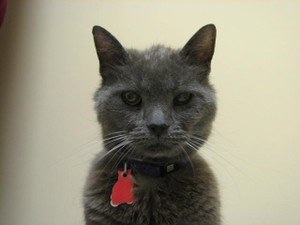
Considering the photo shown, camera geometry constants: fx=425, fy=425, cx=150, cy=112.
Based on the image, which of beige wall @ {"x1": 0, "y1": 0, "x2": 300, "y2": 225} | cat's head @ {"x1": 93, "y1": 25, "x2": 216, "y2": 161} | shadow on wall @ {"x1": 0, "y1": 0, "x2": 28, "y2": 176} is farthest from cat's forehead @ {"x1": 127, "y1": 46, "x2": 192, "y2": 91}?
shadow on wall @ {"x1": 0, "y1": 0, "x2": 28, "y2": 176}

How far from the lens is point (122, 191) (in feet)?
3.66

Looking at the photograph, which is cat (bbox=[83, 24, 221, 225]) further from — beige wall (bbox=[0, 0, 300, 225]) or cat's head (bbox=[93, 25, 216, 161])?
beige wall (bbox=[0, 0, 300, 225])

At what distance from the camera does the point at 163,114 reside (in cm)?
103

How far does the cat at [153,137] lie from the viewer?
1.07 meters

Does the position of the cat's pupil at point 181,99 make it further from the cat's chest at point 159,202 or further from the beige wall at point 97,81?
the beige wall at point 97,81

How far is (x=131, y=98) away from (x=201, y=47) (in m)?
0.24

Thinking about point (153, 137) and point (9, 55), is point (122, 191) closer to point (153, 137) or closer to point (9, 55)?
point (153, 137)

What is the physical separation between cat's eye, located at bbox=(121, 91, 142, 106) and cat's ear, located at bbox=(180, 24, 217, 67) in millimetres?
180

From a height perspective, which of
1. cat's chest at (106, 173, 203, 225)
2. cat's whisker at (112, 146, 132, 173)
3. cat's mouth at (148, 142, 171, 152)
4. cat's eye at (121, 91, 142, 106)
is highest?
cat's eye at (121, 91, 142, 106)

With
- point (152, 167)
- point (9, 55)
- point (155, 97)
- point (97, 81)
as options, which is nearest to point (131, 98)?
point (155, 97)

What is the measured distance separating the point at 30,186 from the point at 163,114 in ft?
3.18

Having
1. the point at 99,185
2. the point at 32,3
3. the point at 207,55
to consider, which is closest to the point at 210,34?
the point at 207,55

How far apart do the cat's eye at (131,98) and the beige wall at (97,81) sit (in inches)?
22.9

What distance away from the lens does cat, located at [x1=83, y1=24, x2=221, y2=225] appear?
107cm
